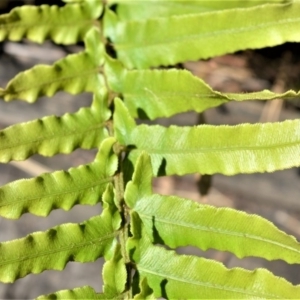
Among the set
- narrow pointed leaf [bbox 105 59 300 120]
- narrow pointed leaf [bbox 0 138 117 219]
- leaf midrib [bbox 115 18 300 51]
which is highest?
leaf midrib [bbox 115 18 300 51]

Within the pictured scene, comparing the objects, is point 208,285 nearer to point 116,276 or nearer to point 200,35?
point 116,276

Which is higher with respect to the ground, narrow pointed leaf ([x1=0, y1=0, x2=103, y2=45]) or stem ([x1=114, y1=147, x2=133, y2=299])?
narrow pointed leaf ([x1=0, y1=0, x2=103, y2=45])

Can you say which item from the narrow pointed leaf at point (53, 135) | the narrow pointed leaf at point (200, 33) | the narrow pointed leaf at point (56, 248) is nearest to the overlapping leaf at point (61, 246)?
the narrow pointed leaf at point (56, 248)

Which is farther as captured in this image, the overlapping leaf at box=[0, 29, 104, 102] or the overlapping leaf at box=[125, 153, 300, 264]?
the overlapping leaf at box=[0, 29, 104, 102]

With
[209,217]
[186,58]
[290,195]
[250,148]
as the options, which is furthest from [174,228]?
[290,195]

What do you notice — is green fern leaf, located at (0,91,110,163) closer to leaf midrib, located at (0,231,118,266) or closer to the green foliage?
the green foliage

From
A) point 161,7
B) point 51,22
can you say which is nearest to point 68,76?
point 51,22

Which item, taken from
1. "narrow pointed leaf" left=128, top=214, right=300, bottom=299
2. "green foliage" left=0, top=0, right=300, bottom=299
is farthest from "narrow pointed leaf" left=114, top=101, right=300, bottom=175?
"narrow pointed leaf" left=128, top=214, right=300, bottom=299
